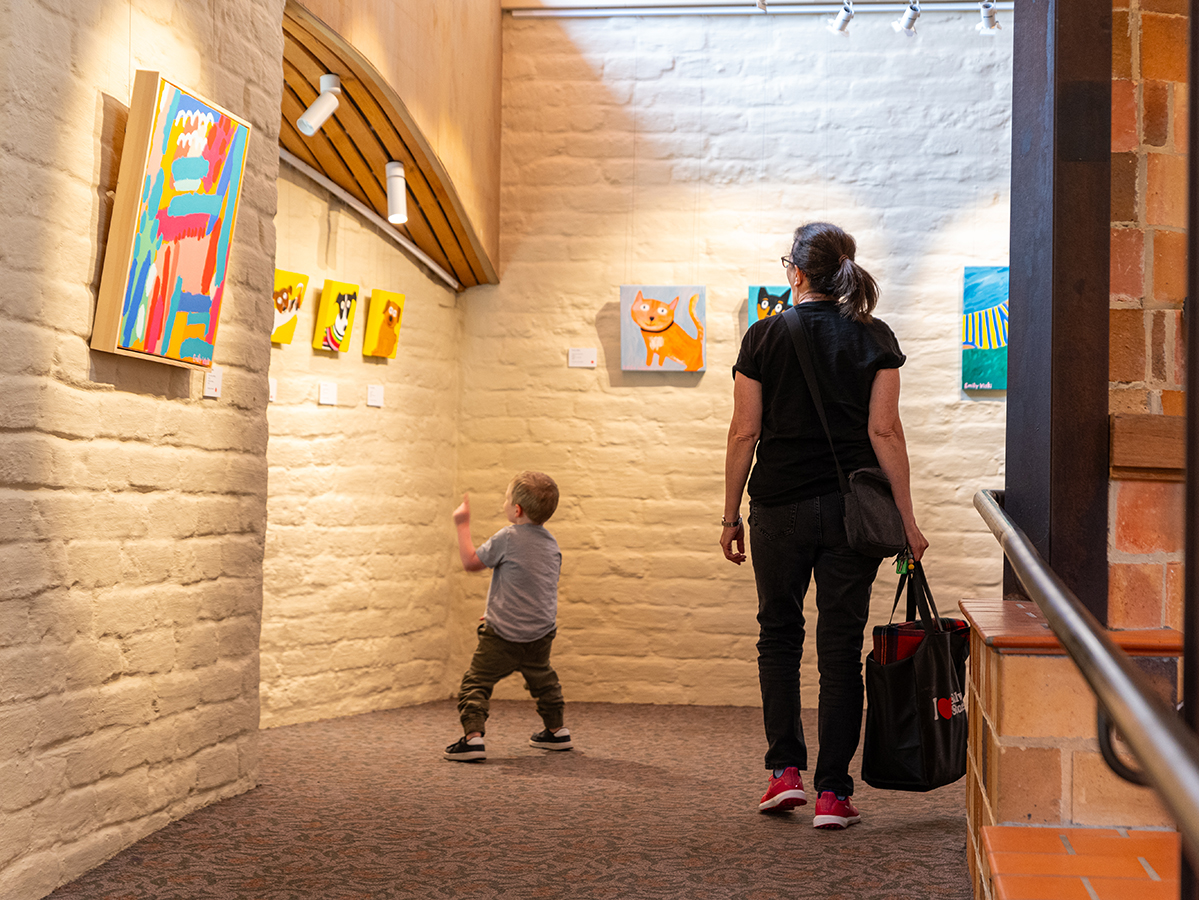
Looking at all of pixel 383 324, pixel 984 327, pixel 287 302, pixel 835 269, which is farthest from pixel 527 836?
pixel 984 327

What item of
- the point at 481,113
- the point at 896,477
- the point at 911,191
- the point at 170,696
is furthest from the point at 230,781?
the point at 911,191

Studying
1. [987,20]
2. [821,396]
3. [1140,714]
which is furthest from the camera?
[987,20]

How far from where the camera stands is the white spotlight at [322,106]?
144 inches

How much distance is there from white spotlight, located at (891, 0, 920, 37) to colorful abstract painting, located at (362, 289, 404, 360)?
7.70ft

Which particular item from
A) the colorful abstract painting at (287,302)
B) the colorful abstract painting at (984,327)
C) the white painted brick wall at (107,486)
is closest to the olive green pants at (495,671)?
the white painted brick wall at (107,486)

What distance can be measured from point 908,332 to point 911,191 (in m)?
0.61

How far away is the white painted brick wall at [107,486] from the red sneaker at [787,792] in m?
1.40

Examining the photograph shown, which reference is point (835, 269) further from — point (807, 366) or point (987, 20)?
point (987, 20)

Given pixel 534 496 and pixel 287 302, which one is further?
pixel 287 302

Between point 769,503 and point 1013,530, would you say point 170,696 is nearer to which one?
point 769,503

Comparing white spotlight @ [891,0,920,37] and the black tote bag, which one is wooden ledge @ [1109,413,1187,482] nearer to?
the black tote bag

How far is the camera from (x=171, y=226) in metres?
2.61

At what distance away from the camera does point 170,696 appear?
109 inches

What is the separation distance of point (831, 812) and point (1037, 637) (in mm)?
1089
